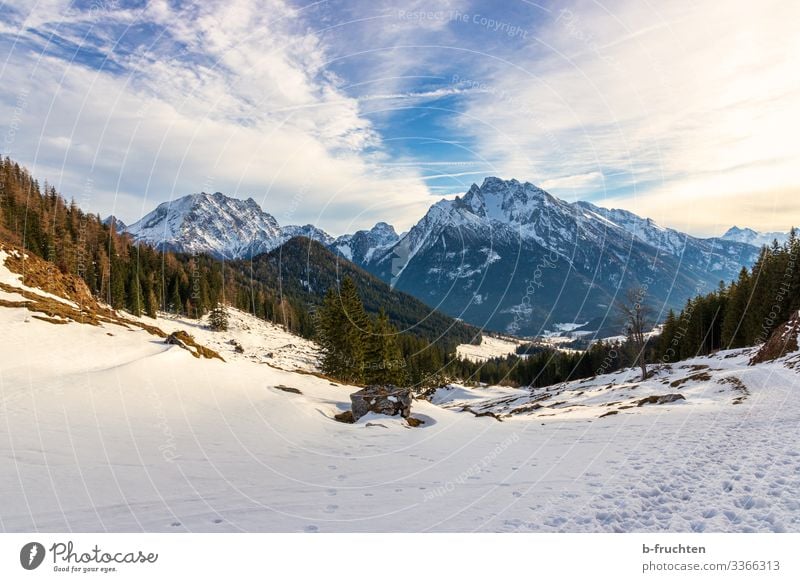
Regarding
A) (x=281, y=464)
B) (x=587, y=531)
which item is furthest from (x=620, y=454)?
(x=281, y=464)

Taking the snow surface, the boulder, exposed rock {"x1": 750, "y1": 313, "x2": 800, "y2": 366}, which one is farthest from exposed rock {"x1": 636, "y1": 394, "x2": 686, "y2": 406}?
the boulder

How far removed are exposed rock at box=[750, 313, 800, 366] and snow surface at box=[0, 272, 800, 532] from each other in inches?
698

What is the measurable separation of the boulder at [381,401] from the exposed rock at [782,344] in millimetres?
34875

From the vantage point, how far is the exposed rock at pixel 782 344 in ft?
114

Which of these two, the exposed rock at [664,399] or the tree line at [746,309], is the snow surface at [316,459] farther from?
the tree line at [746,309]

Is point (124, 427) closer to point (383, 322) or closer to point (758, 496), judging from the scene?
point (758, 496)

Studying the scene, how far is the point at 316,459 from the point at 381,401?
930cm
